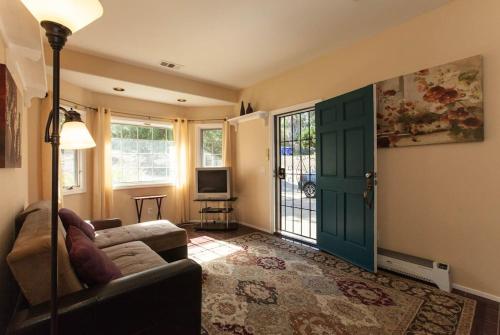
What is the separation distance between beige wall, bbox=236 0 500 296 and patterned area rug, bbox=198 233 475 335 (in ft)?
1.29

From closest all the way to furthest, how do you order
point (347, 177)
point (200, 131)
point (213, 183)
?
point (347, 177) < point (213, 183) < point (200, 131)

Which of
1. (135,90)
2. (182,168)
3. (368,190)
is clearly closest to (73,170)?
(135,90)

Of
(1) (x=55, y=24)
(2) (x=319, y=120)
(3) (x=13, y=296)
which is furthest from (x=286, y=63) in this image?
(3) (x=13, y=296)

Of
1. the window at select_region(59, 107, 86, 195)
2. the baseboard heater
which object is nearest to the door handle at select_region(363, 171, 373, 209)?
the baseboard heater

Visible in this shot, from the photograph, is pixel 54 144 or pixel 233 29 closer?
pixel 54 144

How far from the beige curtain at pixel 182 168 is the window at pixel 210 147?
285 mm

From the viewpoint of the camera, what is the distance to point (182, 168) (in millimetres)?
4762

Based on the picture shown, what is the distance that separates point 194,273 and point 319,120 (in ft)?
8.30

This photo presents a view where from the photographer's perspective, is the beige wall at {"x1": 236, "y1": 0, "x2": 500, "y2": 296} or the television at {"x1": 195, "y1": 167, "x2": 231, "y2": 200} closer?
the beige wall at {"x1": 236, "y1": 0, "x2": 500, "y2": 296}

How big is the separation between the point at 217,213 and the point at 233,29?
10.8 feet

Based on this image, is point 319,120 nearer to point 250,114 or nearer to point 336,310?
point 250,114

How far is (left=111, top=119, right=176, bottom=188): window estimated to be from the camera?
4.25m

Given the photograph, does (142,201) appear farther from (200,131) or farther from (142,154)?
(200,131)

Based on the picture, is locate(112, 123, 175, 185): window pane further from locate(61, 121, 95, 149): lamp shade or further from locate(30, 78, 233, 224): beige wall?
locate(61, 121, 95, 149): lamp shade
